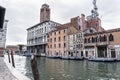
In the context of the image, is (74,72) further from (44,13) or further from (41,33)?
(44,13)

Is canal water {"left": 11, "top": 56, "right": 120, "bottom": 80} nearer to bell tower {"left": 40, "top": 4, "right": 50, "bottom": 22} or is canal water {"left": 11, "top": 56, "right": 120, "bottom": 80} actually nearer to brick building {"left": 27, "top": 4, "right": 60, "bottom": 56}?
brick building {"left": 27, "top": 4, "right": 60, "bottom": 56}

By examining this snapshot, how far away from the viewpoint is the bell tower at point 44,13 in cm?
6819

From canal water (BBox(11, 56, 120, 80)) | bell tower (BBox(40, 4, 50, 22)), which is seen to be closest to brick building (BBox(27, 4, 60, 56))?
bell tower (BBox(40, 4, 50, 22))

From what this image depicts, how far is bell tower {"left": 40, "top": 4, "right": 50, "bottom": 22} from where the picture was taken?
224ft

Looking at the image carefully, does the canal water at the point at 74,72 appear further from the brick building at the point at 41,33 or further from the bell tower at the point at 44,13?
the bell tower at the point at 44,13

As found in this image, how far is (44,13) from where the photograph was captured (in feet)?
223

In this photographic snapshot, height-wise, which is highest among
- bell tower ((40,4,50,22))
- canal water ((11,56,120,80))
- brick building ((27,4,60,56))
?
bell tower ((40,4,50,22))

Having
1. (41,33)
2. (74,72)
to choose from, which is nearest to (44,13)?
(41,33)

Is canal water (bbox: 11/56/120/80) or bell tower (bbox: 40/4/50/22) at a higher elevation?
bell tower (bbox: 40/4/50/22)

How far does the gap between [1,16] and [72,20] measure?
4638cm

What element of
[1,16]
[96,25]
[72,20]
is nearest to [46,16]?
[72,20]

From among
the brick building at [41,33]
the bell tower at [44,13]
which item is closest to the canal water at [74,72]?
the brick building at [41,33]

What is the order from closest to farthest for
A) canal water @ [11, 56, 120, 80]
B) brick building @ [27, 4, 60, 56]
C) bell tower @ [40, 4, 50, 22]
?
canal water @ [11, 56, 120, 80], brick building @ [27, 4, 60, 56], bell tower @ [40, 4, 50, 22]

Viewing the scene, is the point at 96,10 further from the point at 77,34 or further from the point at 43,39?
the point at 43,39
